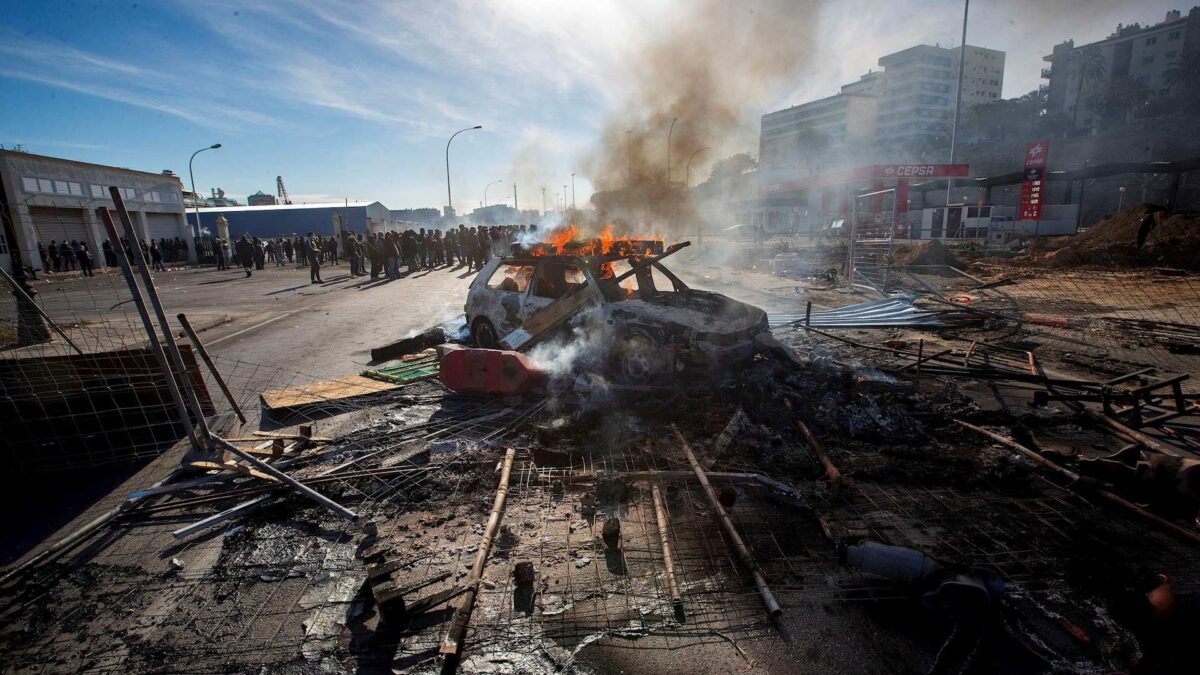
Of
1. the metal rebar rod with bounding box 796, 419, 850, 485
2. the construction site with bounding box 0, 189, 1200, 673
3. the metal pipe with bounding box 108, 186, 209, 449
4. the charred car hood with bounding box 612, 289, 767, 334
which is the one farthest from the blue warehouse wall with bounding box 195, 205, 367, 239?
the metal rebar rod with bounding box 796, 419, 850, 485

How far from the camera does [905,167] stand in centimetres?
3784

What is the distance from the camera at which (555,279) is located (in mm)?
7418

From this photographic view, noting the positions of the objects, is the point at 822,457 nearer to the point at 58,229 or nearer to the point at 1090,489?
the point at 1090,489

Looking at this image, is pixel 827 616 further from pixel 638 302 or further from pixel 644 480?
Result: pixel 638 302

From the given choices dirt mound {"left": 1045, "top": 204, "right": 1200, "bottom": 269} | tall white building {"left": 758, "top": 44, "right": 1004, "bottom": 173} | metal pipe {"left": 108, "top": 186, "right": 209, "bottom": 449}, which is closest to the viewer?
metal pipe {"left": 108, "top": 186, "right": 209, "bottom": 449}

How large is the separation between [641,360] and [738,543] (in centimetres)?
339

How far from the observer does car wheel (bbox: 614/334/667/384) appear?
632cm

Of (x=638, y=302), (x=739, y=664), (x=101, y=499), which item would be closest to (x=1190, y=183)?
(x=638, y=302)

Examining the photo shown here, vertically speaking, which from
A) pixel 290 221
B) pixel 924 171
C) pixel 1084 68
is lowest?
pixel 290 221

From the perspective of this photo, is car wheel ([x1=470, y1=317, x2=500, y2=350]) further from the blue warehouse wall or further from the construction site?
the blue warehouse wall

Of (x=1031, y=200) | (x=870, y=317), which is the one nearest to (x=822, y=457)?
(x=870, y=317)

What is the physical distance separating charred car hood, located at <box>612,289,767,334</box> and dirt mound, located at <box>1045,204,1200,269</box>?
1776 cm

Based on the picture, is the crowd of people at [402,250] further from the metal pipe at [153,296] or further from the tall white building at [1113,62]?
the tall white building at [1113,62]

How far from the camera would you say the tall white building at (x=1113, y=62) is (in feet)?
220
